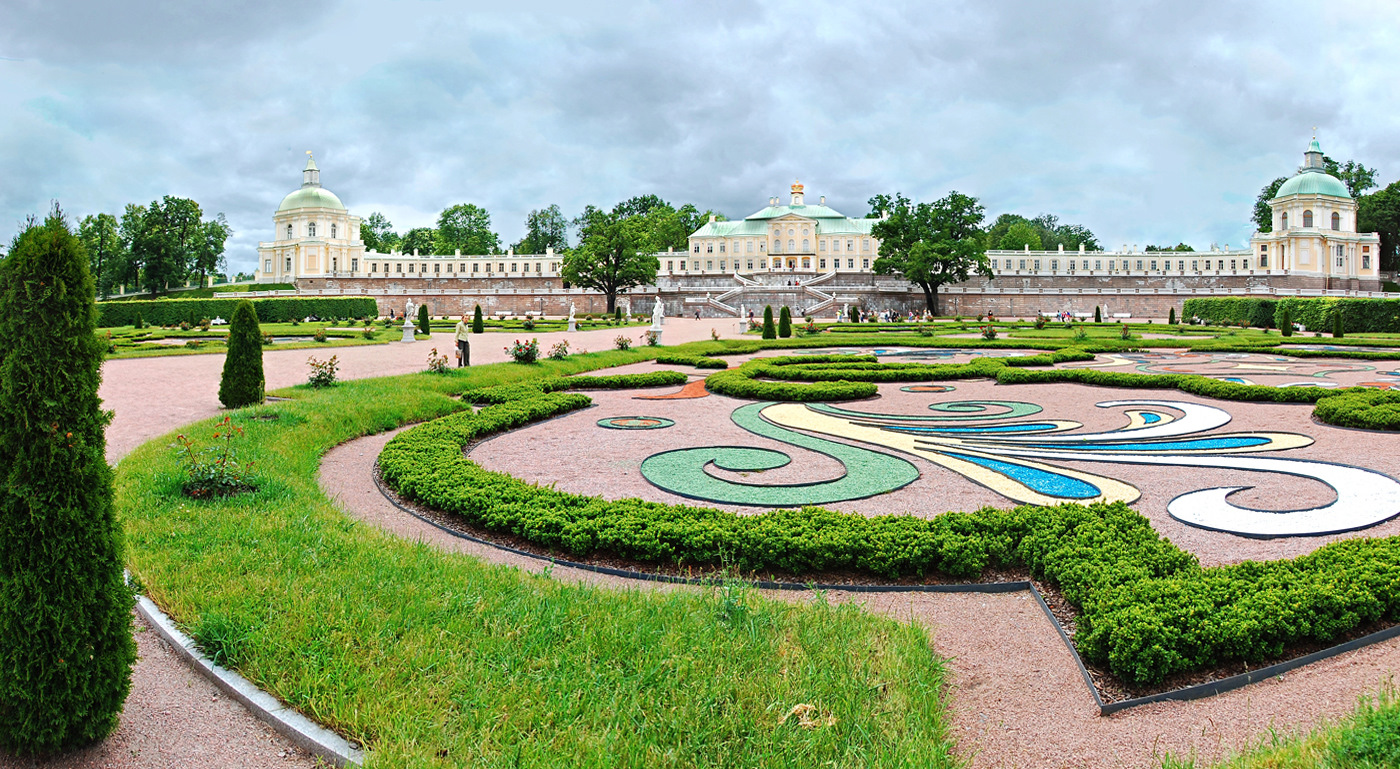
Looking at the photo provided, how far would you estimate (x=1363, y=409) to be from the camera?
1003 centimetres

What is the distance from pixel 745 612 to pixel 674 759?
4.26 ft

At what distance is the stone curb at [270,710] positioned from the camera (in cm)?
326

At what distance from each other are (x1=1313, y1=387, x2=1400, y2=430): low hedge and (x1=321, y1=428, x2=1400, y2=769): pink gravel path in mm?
7279

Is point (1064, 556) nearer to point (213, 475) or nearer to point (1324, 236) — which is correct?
point (213, 475)

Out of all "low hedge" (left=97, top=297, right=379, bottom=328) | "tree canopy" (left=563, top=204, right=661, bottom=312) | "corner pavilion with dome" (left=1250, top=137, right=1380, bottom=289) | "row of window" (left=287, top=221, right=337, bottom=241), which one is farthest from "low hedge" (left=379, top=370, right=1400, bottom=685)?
"row of window" (left=287, top=221, right=337, bottom=241)

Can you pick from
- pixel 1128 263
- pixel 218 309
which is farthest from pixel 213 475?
pixel 1128 263

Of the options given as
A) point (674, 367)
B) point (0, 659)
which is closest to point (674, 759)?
point (0, 659)

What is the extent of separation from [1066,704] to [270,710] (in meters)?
3.45

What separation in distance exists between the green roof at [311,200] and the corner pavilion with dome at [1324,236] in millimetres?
97980

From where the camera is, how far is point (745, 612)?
4.30 metres

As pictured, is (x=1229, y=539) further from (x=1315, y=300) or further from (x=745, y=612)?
(x=1315, y=300)

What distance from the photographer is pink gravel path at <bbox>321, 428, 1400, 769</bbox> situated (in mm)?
3297

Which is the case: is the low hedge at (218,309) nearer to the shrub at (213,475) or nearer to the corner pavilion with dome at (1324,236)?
the shrub at (213,475)

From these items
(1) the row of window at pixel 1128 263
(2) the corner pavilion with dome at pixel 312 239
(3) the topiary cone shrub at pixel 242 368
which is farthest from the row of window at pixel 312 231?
(3) the topiary cone shrub at pixel 242 368
